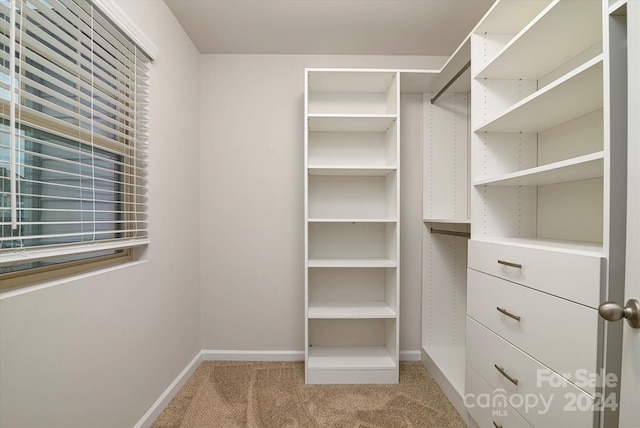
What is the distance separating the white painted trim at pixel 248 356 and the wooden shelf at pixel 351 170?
1.48 metres

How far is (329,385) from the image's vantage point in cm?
208

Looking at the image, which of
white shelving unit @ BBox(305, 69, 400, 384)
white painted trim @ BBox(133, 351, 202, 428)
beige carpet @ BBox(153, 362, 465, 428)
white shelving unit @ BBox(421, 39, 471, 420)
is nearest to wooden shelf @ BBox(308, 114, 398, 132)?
white shelving unit @ BBox(305, 69, 400, 384)

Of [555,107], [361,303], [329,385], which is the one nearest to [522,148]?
[555,107]

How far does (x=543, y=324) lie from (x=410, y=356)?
5.15 ft

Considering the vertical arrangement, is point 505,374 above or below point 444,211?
below

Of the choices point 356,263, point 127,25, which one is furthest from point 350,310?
→ point 127,25

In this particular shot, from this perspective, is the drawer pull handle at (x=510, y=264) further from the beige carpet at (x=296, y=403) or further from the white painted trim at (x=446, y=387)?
the beige carpet at (x=296, y=403)

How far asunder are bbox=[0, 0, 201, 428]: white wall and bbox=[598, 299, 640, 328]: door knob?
1.68 metres

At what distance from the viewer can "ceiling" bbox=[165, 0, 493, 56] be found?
1855 millimetres

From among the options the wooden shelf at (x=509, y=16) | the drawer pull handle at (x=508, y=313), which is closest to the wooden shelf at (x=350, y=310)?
the drawer pull handle at (x=508, y=313)

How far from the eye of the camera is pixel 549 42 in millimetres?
1287

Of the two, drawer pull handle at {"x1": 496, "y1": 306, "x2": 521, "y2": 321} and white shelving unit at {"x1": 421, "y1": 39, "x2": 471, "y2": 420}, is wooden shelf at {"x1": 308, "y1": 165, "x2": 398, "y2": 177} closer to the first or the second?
white shelving unit at {"x1": 421, "y1": 39, "x2": 471, "y2": 420}

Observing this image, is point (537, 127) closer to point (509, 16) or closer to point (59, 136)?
point (509, 16)

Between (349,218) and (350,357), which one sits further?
(349,218)
